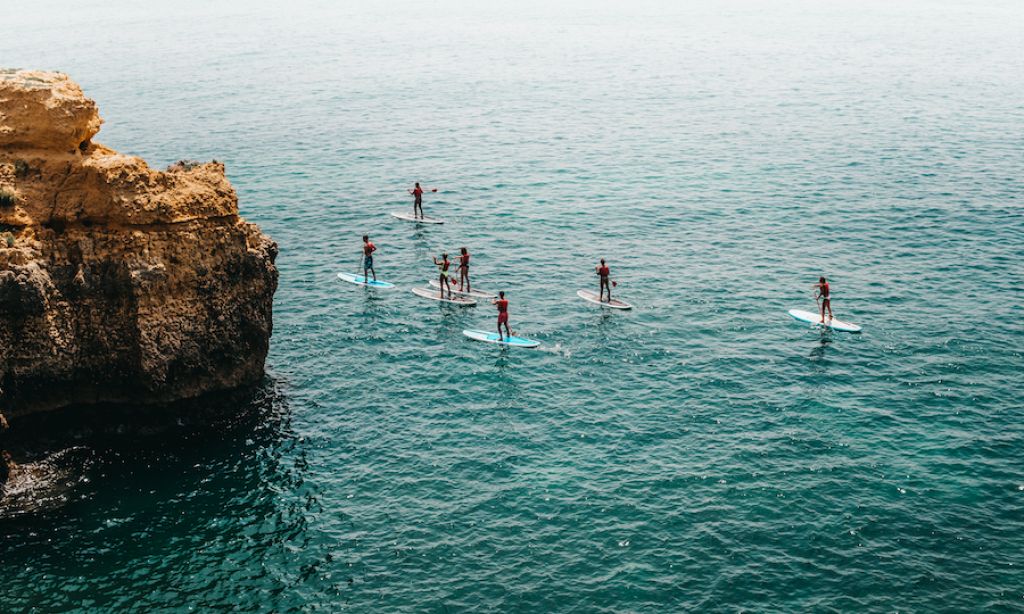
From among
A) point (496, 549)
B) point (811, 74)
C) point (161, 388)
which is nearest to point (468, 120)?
point (811, 74)

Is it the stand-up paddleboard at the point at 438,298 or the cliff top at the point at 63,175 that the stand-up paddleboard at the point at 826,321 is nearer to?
the stand-up paddleboard at the point at 438,298

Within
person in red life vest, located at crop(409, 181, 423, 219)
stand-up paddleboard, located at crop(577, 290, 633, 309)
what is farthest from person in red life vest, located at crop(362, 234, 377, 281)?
stand-up paddleboard, located at crop(577, 290, 633, 309)

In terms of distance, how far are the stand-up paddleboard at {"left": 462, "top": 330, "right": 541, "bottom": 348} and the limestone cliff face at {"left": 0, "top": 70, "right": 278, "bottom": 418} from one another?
1566cm

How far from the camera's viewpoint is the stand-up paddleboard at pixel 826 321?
54.4m

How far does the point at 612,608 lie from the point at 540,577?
9.65 feet

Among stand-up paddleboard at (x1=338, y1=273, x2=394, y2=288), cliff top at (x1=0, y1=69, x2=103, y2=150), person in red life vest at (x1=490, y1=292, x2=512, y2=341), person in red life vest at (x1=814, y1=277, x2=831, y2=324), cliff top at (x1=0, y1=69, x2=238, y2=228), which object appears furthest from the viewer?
stand-up paddleboard at (x1=338, y1=273, x2=394, y2=288)

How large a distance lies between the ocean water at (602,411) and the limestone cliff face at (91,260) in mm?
3329

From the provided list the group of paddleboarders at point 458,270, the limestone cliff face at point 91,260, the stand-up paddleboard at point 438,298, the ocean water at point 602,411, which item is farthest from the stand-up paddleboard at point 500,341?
the limestone cliff face at point 91,260

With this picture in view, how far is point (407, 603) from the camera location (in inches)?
1328

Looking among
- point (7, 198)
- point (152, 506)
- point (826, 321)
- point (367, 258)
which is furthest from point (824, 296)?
point (7, 198)

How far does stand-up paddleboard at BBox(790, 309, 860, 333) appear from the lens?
54.4 m

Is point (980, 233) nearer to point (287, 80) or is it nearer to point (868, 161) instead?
point (868, 161)

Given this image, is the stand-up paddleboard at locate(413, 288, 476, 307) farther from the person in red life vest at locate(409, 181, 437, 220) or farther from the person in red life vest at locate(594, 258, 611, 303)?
the person in red life vest at locate(409, 181, 437, 220)

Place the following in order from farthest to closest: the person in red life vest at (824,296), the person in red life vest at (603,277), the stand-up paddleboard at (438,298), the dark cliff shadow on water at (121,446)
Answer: the stand-up paddleboard at (438,298) < the person in red life vest at (603,277) < the person in red life vest at (824,296) < the dark cliff shadow on water at (121,446)
